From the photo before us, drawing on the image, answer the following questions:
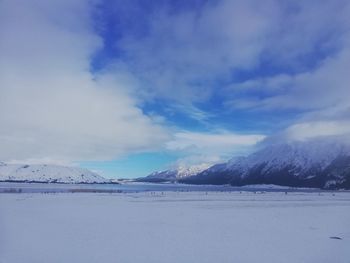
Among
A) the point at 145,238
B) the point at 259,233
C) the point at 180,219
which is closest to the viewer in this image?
the point at 145,238

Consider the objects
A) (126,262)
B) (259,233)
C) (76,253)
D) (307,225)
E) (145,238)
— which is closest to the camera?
(126,262)

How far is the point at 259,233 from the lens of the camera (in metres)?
26.8

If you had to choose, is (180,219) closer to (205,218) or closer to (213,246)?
(205,218)

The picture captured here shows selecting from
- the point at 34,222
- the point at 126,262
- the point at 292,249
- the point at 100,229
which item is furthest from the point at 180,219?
the point at 126,262

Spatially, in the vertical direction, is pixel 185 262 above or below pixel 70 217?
below

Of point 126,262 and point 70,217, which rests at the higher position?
point 70,217

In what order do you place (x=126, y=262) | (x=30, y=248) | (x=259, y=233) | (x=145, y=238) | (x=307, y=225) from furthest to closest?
(x=307, y=225), (x=259, y=233), (x=145, y=238), (x=30, y=248), (x=126, y=262)

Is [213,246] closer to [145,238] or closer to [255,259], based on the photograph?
[255,259]

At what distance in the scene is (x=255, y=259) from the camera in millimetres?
18891

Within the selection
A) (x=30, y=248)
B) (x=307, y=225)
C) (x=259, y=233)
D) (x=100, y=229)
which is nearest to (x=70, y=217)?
(x=100, y=229)

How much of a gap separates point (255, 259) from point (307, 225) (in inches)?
574

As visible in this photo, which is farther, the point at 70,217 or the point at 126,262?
the point at 70,217

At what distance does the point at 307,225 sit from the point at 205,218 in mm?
8903

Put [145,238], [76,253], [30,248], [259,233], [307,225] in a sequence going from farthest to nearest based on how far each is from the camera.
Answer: [307,225] → [259,233] → [145,238] → [30,248] → [76,253]
